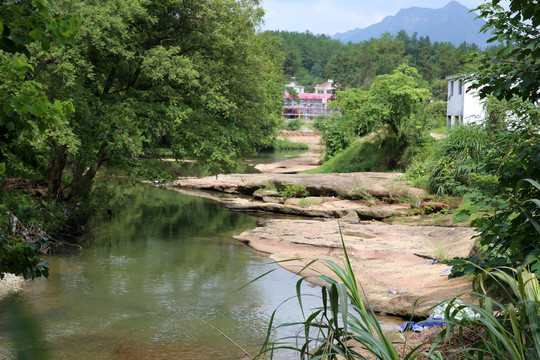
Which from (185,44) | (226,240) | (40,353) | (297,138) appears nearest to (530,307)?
(40,353)

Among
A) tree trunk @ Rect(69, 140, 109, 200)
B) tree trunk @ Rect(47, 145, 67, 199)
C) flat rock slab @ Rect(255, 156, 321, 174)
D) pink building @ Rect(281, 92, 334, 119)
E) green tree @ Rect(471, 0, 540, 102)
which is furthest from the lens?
pink building @ Rect(281, 92, 334, 119)

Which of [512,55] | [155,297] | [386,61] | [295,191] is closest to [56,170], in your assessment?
[155,297]

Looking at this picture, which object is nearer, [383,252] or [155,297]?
[155,297]

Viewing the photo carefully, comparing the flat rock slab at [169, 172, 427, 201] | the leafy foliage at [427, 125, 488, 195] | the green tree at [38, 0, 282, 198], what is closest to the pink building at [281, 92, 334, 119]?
the flat rock slab at [169, 172, 427, 201]

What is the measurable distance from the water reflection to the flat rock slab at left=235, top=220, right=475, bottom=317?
3.10 feet

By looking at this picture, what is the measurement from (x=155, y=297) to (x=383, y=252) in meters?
5.55

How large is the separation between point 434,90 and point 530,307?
67.4m

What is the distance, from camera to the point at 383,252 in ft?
43.3

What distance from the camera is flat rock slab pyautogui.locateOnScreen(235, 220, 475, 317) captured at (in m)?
9.43

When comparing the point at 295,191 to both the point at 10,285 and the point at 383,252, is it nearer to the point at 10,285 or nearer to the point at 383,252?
the point at 383,252

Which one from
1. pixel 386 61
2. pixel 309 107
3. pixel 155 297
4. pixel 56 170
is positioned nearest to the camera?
pixel 155 297

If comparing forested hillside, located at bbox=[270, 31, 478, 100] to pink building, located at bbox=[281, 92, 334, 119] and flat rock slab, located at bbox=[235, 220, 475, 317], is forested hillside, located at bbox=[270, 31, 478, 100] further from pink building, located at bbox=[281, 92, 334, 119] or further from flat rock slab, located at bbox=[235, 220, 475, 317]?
flat rock slab, located at bbox=[235, 220, 475, 317]

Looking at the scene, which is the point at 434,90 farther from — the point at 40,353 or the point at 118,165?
the point at 40,353

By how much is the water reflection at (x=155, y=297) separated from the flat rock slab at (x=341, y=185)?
421cm
